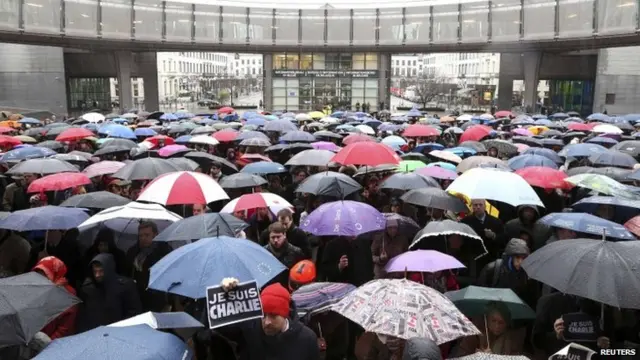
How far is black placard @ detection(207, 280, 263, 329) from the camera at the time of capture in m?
4.19

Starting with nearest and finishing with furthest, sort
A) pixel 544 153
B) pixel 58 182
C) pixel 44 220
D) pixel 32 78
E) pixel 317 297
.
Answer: pixel 317 297
pixel 44 220
pixel 58 182
pixel 544 153
pixel 32 78

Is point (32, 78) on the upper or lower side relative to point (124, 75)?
lower

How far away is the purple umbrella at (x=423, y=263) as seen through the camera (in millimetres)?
5727

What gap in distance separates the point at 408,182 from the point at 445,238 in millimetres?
2222

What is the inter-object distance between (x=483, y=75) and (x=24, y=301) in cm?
8045

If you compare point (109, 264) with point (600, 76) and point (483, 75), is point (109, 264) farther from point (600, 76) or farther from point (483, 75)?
point (483, 75)

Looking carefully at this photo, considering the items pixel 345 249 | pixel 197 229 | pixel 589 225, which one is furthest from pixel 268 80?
pixel 589 225

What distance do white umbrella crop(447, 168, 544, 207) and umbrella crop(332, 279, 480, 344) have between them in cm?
358

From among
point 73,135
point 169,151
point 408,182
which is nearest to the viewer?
point 408,182

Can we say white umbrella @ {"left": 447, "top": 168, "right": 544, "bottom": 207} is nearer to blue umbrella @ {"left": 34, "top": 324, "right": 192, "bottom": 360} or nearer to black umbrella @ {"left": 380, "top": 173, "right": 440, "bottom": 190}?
black umbrella @ {"left": 380, "top": 173, "right": 440, "bottom": 190}

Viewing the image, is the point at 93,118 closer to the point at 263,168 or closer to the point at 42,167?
the point at 42,167

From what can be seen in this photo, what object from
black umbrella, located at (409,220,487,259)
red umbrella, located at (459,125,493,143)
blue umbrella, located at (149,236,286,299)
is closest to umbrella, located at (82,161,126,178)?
blue umbrella, located at (149,236,286,299)

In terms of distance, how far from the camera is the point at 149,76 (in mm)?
49500

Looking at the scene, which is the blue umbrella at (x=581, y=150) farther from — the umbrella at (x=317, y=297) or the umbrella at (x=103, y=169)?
the umbrella at (x=103, y=169)
